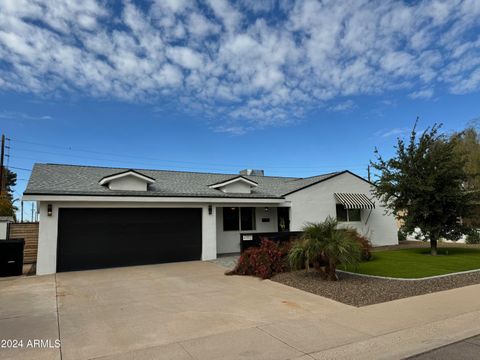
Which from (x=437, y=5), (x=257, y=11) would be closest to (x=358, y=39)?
(x=437, y=5)

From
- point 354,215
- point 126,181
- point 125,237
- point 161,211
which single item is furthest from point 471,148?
point 125,237

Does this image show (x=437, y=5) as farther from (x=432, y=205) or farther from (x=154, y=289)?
(x=154, y=289)

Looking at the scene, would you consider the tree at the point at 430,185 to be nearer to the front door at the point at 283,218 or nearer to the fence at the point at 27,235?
the front door at the point at 283,218

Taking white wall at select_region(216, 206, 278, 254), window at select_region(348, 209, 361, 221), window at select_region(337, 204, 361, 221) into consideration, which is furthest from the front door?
window at select_region(348, 209, 361, 221)

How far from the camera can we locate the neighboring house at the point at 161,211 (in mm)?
12961

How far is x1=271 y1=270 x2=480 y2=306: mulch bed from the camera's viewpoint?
8.03m

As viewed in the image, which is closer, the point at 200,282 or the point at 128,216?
the point at 200,282

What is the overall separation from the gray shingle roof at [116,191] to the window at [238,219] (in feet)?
4.53

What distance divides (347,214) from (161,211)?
1195 cm

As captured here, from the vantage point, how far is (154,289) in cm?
937

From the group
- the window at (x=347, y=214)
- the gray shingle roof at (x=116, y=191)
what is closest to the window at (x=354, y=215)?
the window at (x=347, y=214)

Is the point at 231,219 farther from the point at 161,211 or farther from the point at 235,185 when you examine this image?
the point at 161,211

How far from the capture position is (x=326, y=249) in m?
9.55

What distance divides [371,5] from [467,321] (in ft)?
34.0
